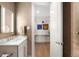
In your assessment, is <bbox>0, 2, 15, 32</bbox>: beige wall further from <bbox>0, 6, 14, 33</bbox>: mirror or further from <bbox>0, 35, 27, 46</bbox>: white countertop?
<bbox>0, 35, 27, 46</bbox>: white countertop

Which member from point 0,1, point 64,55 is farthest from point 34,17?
point 64,55

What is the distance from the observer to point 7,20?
1.41m

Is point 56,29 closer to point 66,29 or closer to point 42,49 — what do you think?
point 66,29

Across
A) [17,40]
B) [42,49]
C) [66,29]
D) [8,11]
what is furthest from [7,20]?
[66,29]

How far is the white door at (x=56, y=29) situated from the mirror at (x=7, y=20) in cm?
50

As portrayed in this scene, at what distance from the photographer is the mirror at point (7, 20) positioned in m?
1.39

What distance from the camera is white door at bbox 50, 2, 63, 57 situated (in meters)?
1.38

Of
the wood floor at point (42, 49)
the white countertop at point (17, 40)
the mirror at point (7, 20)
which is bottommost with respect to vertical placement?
the wood floor at point (42, 49)

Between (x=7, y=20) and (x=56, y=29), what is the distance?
0.63 meters

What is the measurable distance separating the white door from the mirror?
0.50 m

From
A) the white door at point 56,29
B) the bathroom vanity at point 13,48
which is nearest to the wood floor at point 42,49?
the white door at point 56,29

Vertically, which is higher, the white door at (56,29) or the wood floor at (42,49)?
the white door at (56,29)

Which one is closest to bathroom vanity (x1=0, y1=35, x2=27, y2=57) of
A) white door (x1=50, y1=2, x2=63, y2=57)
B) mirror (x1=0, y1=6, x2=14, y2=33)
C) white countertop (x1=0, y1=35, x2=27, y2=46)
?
white countertop (x1=0, y1=35, x2=27, y2=46)

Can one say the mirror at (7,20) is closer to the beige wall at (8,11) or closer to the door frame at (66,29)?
the beige wall at (8,11)
